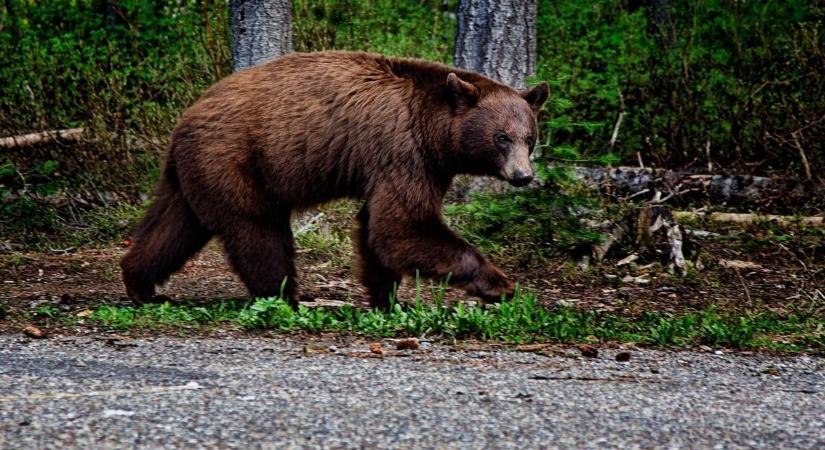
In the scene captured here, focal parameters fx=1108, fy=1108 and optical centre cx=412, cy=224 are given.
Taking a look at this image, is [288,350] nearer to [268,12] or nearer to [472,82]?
[472,82]

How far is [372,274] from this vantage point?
7066mm

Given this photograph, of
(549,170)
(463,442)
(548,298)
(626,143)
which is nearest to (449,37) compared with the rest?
(626,143)

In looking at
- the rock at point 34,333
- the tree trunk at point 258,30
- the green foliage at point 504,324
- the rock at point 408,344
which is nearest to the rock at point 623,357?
the green foliage at point 504,324

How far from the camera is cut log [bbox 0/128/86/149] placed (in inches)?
415

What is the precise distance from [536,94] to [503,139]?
451 mm

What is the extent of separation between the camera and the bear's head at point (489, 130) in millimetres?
6742

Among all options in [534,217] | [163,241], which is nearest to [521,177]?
[534,217]

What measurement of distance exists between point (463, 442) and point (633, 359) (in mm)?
1911

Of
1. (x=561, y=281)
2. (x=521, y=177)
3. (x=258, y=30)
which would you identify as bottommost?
(x=561, y=281)

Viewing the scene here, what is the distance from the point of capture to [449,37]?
587 inches

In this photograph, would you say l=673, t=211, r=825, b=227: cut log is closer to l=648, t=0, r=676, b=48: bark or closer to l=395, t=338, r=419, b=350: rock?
l=648, t=0, r=676, b=48: bark

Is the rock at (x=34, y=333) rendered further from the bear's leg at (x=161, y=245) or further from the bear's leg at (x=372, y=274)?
the bear's leg at (x=372, y=274)

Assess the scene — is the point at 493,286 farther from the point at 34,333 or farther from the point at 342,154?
the point at 34,333

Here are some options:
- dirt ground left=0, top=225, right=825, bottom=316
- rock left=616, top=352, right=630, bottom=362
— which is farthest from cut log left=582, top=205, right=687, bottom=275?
rock left=616, top=352, right=630, bottom=362
